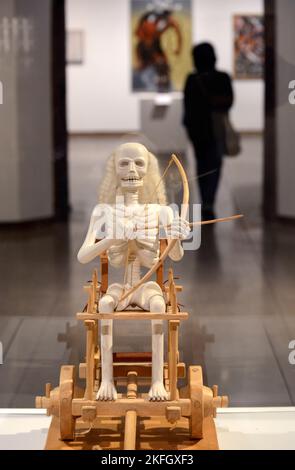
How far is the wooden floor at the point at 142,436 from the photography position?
7.48 ft

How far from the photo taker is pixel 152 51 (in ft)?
8.38

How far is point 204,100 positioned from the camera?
2572 mm

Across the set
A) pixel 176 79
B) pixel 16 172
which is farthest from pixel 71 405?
pixel 176 79

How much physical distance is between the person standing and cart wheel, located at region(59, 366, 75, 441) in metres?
0.59

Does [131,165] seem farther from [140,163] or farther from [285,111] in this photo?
[285,111]

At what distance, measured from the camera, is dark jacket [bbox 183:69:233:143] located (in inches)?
101

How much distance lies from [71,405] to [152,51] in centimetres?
91

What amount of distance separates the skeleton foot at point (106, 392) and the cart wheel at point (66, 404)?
0.21ft

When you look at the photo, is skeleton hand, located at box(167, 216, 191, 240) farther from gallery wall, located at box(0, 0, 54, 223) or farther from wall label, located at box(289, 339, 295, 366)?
wall label, located at box(289, 339, 295, 366)

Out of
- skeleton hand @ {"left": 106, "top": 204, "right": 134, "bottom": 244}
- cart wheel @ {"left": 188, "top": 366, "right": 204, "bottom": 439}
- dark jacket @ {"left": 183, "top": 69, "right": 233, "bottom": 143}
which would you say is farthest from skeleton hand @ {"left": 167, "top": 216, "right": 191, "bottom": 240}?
dark jacket @ {"left": 183, "top": 69, "right": 233, "bottom": 143}

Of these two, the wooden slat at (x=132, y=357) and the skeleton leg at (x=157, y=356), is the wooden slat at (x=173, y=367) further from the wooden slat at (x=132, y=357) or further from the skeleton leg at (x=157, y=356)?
the wooden slat at (x=132, y=357)

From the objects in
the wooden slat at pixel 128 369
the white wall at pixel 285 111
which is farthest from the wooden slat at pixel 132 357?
the white wall at pixel 285 111

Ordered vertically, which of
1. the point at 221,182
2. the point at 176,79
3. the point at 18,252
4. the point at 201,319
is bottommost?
the point at 201,319

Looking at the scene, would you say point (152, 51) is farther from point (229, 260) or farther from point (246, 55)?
point (229, 260)
